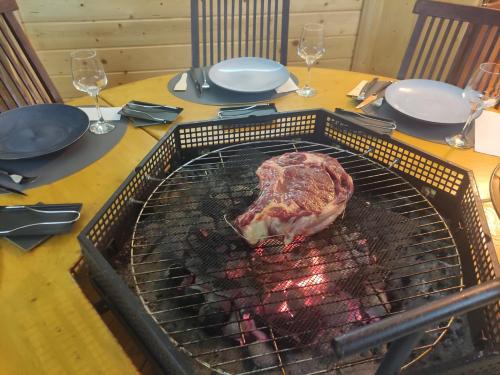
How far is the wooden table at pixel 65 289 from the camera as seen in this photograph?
75 centimetres

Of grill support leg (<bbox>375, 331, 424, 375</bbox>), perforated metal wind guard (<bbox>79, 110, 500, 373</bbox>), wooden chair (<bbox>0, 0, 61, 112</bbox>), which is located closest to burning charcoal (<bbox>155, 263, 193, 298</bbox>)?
perforated metal wind guard (<bbox>79, 110, 500, 373</bbox>)

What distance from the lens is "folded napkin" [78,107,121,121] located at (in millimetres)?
1499

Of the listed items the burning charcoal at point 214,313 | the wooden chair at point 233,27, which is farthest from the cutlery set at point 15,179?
the wooden chair at point 233,27

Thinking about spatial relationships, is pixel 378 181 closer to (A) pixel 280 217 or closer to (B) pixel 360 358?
(A) pixel 280 217

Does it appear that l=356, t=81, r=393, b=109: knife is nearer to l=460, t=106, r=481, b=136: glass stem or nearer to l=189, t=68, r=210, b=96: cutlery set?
l=460, t=106, r=481, b=136: glass stem

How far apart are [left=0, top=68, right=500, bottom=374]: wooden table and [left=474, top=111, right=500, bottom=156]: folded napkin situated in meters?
0.04

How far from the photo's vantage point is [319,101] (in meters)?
1.65

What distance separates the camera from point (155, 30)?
105 inches

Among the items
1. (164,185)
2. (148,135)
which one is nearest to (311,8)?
(148,135)

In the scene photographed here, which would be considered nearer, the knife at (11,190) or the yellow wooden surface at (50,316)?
the yellow wooden surface at (50,316)

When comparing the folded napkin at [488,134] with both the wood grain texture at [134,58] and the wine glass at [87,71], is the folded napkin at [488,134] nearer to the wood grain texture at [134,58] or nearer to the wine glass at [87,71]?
the wine glass at [87,71]

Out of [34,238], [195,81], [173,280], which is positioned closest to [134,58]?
[195,81]

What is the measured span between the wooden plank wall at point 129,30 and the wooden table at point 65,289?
1505 mm

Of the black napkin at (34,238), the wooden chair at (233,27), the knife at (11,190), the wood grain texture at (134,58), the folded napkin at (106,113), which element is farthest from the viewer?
the wood grain texture at (134,58)
